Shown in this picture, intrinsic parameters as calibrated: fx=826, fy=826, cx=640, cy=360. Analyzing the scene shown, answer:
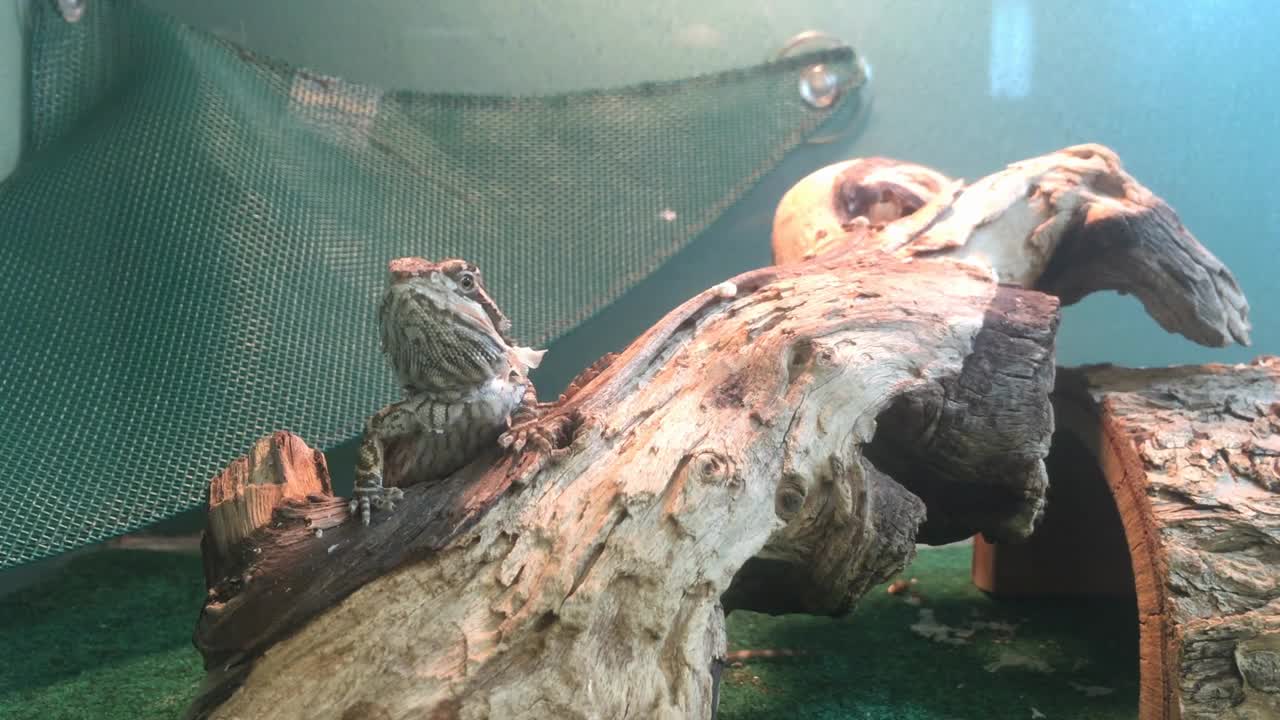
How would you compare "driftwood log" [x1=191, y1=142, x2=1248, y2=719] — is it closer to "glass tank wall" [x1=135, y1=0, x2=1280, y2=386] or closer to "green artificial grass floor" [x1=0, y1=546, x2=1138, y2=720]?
"green artificial grass floor" [x1=0, y1=546, x2=1138, y2=720]

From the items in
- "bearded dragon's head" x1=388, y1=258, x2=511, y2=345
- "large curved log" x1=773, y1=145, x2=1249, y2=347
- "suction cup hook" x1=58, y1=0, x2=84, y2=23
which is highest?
"suction cup hook" x1=58, y1=0, x2=84, y2=23

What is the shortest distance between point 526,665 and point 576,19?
10.0 ft

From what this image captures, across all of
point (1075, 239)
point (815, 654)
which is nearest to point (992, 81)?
point (1075, 239)

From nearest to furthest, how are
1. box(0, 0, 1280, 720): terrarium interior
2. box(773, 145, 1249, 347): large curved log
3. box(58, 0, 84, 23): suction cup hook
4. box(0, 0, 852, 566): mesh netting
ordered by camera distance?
1. box(0, 0, 1280, 720): terrarium interior
2. box(0, 0, 852, 566): mesh netting
3. box(773, 145, 1249, 347): large curved log
4. box(58, 0, 84, 23): suction cup hook

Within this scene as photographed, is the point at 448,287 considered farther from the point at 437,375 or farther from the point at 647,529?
the point at 647,529

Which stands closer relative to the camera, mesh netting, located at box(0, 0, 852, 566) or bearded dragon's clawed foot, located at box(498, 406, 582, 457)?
bearded dragon's clawed foot, located at box(498, 406, 582, 457)

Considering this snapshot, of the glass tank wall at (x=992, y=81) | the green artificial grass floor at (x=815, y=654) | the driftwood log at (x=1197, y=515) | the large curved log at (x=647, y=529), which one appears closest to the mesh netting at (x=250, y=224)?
the glass tank wall at (x=992, y=81)

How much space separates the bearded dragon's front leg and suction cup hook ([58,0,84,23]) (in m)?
2.50

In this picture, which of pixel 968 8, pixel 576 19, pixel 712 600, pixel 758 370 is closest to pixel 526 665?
pixel 712 600

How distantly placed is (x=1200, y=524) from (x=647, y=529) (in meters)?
1.50

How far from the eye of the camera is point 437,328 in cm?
181

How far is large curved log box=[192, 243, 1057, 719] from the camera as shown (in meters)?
1.44

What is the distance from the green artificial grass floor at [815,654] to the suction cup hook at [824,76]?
7.39 ft

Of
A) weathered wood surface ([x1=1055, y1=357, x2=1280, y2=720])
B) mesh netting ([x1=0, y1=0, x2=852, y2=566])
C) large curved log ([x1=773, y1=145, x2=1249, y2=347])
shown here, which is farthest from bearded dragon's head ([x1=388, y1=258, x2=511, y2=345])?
weathered wood surface ([x1=1055, y1=357, x2=1280, y2=720])
